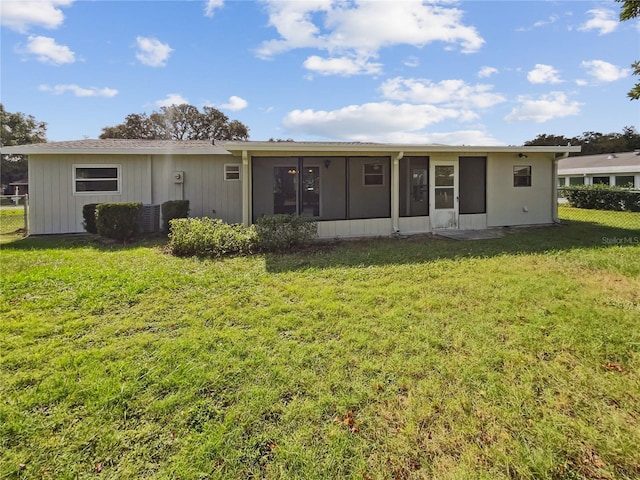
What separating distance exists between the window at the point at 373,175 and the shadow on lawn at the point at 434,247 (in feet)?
11.6

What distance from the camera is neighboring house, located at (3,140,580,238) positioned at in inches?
373

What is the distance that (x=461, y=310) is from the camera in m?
4.18

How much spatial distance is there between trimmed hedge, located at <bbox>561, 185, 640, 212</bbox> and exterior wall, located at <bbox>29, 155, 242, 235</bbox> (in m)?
16.7

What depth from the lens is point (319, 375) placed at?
2.87 meters

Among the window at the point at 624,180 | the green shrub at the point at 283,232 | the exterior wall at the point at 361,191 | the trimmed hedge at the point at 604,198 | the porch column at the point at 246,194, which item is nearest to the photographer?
the green shrub at the point at 283,232

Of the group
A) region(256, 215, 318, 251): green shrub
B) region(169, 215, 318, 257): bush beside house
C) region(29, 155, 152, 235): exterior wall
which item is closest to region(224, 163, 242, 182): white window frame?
region(29, 155, 152, 235): exterior wall

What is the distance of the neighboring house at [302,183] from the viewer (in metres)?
9.48

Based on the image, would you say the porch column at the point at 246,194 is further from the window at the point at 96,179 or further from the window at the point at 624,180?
the window at the point at 624,180

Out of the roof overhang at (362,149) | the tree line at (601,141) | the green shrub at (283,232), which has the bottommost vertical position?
the green shrub at (283,232)

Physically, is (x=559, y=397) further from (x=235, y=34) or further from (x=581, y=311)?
(x=235, y=34)

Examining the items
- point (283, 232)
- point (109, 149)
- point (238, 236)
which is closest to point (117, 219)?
point (109, 149)

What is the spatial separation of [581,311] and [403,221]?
5930mm

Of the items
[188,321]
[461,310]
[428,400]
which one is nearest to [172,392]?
[188,321]

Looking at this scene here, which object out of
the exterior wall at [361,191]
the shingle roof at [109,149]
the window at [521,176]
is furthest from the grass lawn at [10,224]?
the window at [521,176]
